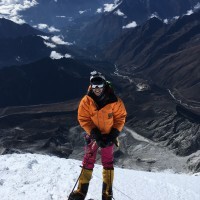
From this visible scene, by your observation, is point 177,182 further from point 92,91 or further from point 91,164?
point 92,91

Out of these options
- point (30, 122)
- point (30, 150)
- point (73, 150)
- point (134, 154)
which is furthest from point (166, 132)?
point (30, 122)

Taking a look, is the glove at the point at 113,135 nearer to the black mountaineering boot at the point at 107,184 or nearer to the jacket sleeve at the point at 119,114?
the jacket sleeve at the point at 119,114

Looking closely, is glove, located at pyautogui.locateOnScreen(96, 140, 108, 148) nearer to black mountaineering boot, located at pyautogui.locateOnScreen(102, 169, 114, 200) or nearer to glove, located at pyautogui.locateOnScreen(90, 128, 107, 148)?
glove, located at pyautogui.locateOnScreen(90, 128, 107, 148)

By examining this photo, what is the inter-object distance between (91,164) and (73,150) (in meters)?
125

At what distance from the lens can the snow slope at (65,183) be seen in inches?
712

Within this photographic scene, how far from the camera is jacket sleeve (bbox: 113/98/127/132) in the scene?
15922 mm

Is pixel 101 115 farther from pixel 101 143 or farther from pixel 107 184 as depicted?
pixel 107 184

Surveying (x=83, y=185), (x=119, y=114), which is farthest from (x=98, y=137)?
(x=83, y=185)

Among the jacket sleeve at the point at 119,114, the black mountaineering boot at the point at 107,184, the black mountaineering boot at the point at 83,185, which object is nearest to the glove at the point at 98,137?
the jacket sleeve at the point at 119,114

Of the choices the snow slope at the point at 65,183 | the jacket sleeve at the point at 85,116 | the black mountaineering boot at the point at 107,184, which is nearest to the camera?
the jacket sleeve at the point at 85,116

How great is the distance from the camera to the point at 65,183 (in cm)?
1944

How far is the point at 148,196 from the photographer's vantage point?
18.7 m

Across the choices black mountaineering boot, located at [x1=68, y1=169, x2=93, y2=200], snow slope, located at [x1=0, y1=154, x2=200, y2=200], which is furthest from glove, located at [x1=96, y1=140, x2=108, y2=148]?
snow slope, located at [x1=0, y1=154, x2=200, y2=200]

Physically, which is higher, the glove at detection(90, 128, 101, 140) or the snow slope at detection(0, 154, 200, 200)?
the glove at detection(90, 128, 101, 140)
